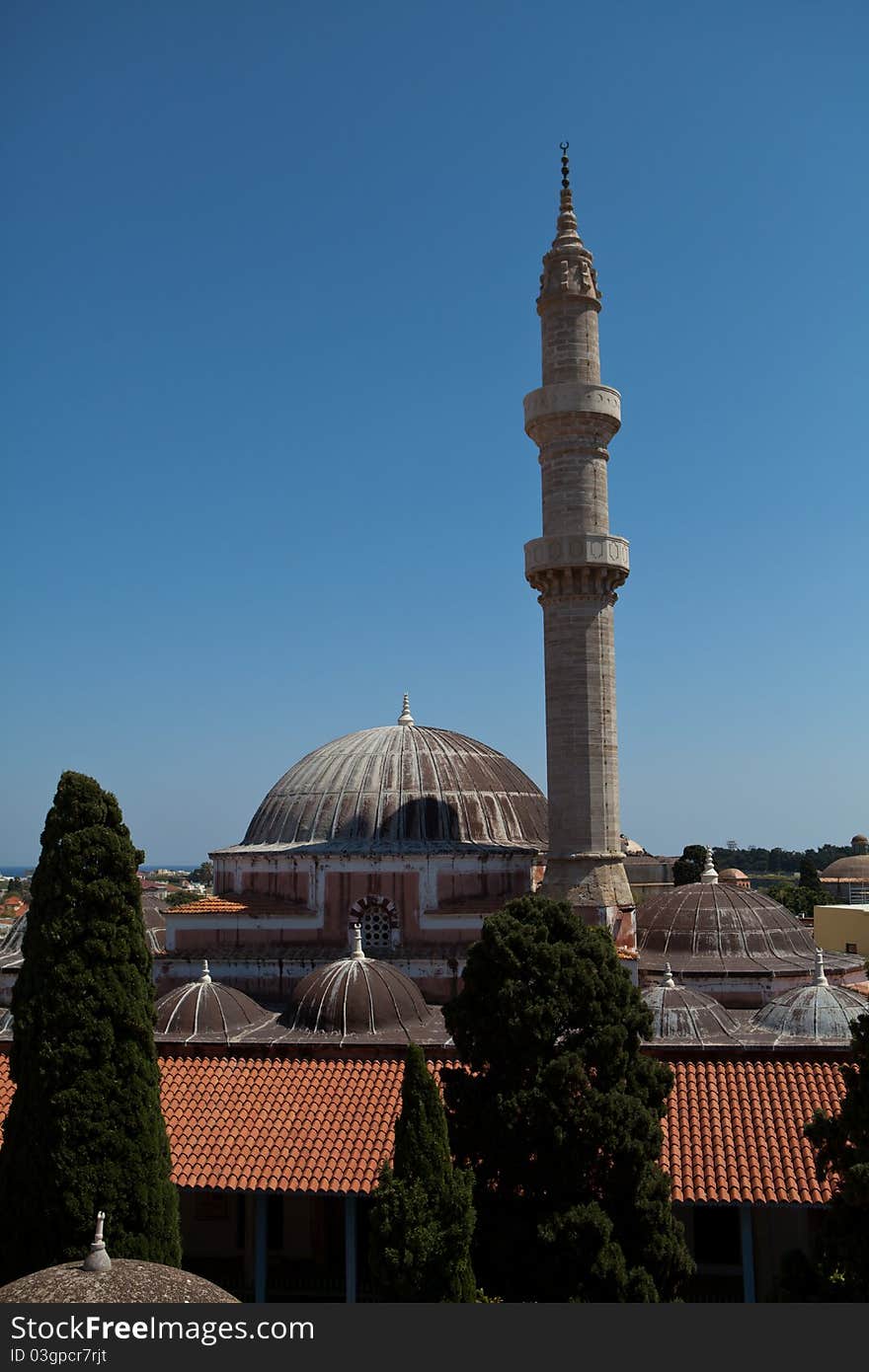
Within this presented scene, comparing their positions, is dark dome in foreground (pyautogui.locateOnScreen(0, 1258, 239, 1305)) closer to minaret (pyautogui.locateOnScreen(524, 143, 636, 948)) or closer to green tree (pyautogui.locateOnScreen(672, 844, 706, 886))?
minaret (pyautogui.locateOnScreen(524, 143, 636, 948))

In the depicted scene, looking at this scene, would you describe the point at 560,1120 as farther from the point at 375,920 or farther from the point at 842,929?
the point at 842,929

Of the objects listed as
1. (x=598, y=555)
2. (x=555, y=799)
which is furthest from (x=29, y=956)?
(x=598, y=555)

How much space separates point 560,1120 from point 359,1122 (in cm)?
340

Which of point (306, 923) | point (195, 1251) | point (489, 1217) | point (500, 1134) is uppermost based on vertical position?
point (306, 923)

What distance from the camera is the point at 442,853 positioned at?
22.3 m

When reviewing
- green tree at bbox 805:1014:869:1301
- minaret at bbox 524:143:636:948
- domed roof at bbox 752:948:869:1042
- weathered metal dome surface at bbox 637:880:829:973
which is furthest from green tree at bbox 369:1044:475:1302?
weathered metal dome surface at bbox 637:880:829:973

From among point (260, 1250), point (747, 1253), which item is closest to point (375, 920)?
point (260, 1250)

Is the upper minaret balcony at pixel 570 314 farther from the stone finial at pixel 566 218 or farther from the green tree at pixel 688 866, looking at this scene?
the green tree at pixel 688 866

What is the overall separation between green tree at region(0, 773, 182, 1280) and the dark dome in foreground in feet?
10.8

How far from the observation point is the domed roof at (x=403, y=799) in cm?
2348

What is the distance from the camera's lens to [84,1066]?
1118 cm
